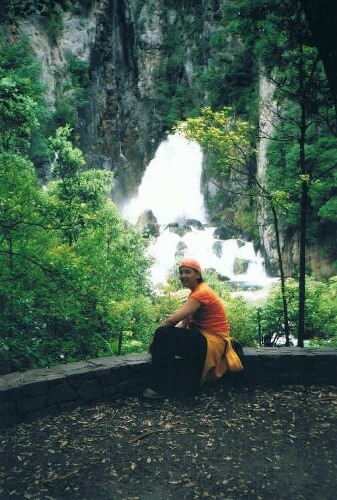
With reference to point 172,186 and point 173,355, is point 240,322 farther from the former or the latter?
point 172,186

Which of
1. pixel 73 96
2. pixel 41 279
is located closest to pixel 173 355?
pixel 41 279

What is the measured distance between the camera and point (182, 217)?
47.5 m

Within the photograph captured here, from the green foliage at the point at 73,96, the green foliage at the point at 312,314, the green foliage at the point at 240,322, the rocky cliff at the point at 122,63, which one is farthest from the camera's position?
the rocky cliff at the point at 122,63

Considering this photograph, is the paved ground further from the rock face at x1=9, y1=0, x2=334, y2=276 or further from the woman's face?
the rock face at x1=9, y1=0, x2=334, y2=276

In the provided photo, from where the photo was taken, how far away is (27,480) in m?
2.99

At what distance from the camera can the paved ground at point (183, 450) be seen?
287 cm

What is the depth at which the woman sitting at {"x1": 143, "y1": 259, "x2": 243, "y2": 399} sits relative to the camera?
422 cm

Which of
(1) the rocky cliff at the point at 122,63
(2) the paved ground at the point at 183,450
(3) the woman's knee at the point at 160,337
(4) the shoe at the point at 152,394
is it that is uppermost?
(1) the rocky cliff at the point at 122,63

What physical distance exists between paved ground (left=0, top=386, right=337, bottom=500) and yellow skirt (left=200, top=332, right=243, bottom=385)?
0.90 ft

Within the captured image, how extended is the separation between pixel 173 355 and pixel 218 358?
474 millimetres

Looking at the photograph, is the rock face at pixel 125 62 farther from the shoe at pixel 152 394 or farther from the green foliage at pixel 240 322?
the shoe at pixel 152 394

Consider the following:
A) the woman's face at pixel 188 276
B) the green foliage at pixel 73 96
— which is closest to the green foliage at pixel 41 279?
the woman's face at pixel 188 276

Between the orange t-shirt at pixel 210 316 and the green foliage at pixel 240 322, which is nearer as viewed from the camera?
the orange t-shirt at pixel 210 316

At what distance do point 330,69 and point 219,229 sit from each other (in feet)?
125
